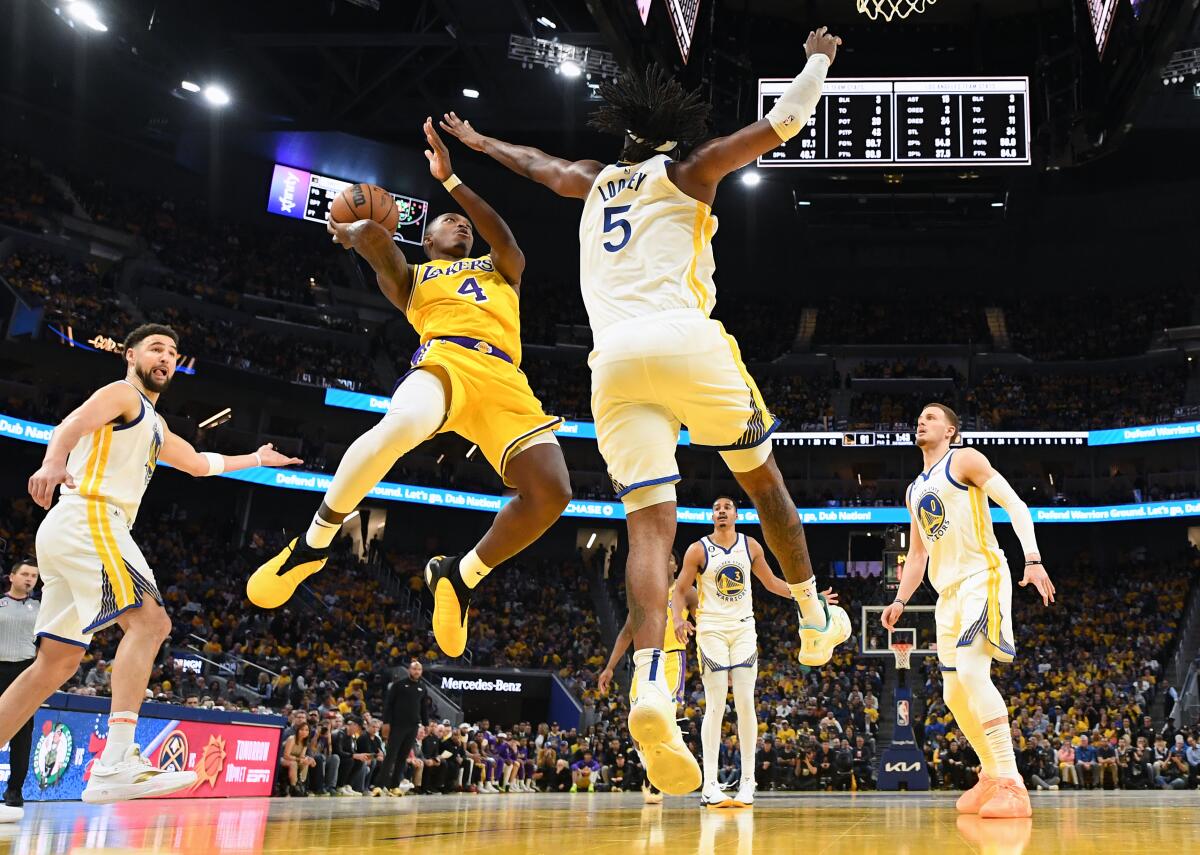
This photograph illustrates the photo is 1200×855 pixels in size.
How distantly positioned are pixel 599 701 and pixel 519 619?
451cm

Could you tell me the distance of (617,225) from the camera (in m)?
4.28

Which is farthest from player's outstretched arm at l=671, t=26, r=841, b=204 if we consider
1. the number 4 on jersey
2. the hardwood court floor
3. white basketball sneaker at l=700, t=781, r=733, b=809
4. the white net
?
the white net

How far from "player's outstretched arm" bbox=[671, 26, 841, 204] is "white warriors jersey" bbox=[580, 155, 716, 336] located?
69mm

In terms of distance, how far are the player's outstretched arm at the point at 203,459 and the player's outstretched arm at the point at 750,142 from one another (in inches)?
101

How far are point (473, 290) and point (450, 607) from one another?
165cm

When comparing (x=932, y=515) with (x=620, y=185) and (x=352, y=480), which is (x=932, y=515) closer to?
(x=620, y=185)

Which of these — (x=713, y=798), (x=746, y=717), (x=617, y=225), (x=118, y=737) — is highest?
(x=617, y=225)

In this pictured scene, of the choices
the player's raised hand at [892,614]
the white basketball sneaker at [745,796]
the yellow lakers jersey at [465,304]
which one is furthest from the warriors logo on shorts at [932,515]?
the yellow lakers jersey at [465,304]

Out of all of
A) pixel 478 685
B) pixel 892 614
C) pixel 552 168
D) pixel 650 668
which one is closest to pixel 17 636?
pixel 552 168

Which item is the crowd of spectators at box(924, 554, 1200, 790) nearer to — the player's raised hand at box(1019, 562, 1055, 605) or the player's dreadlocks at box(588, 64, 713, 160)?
the player's raised hand at box(1019, 562, 1055, 605)

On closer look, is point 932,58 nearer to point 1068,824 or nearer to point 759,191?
point 759,191

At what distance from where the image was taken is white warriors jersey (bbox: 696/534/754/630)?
875 centimetres

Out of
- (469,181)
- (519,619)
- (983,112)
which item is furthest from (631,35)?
(469,181)

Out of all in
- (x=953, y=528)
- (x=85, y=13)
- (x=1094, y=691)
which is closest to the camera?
(x=953, y=528)
